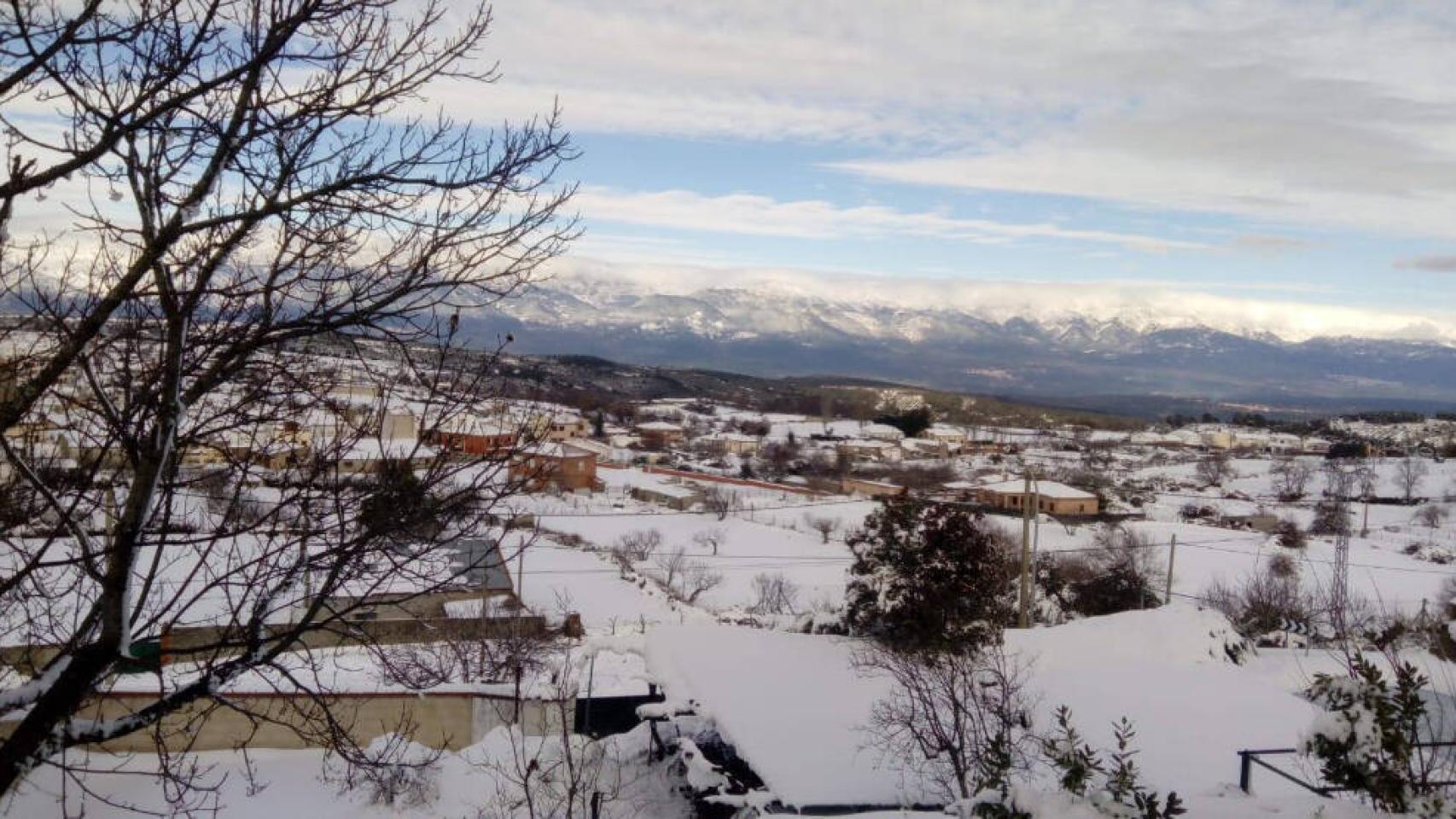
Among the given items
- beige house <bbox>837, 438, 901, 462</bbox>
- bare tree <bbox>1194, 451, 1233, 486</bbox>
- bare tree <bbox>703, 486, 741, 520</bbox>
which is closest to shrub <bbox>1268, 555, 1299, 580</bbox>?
bare tree <bbox>703, 486, 741, 520</bbox>

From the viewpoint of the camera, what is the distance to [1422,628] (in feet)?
42.7

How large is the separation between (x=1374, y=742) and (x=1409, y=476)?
40684 mm

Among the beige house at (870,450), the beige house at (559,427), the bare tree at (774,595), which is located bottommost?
the bare tree at (774,595)

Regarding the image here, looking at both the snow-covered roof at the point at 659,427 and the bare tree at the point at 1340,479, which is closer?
the bare tree at the point at 1340,479

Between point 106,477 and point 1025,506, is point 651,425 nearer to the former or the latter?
point 1025,506

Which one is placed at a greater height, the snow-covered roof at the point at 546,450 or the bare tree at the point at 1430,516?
the snow-covered roof at the point at 546,450

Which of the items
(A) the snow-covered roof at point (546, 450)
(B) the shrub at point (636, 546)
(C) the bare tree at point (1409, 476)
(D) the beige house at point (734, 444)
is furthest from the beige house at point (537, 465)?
(D) the beige house at point (734, 444)

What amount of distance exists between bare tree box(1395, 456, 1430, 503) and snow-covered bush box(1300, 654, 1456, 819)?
38.2 m

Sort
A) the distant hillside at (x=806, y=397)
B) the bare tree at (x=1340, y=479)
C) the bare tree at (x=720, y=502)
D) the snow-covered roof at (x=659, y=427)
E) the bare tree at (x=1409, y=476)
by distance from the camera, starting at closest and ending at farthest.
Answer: the bare tree at (x=720, y=502) → the bare tree at (x=1340, y=479) → the bare tree at (x=1409, y=476) → the snow-covered roof at (x=659, y=427) → the distant hillside at (x=806, y=397)

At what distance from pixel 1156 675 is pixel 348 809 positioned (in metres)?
7.38

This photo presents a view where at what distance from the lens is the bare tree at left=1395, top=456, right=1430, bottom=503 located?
118ft

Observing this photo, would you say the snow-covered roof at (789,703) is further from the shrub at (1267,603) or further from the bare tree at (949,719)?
the shrub at (1267,603)

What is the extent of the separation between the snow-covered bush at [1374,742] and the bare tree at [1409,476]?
3820cm

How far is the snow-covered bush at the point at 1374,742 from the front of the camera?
3258mm
